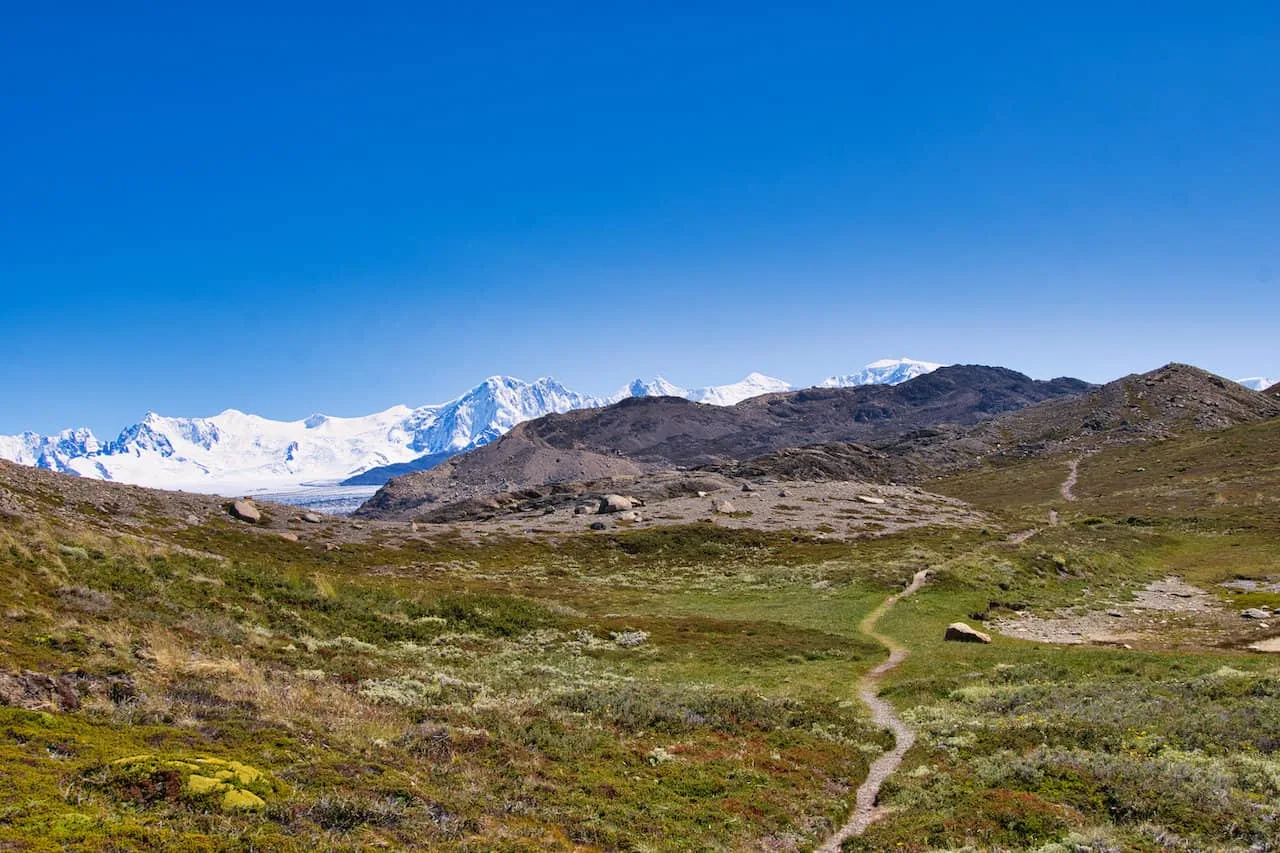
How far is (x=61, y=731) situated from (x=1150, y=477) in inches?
8256

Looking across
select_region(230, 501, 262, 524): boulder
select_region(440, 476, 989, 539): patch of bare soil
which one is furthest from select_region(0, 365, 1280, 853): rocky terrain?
select_region(440, 476, 989, 539): patch of bare soil

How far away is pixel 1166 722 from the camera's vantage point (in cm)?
2144

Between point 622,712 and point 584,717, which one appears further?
point 622,712

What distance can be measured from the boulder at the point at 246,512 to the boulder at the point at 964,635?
8504cm

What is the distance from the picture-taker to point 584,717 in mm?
23625

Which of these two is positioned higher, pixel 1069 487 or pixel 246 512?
pixel 246 512

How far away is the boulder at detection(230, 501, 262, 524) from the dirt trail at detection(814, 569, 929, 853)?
79.7 metres

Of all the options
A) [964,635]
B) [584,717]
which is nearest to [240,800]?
[584,717]

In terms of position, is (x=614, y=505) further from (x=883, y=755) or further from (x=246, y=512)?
(x=883, y=755)

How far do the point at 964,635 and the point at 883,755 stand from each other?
2350cm

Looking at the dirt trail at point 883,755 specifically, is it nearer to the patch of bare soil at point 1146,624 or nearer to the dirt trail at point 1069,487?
the patch of bare soil at point 1146,624

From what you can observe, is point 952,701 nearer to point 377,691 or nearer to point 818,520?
point 377,691

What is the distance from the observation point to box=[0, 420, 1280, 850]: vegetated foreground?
42.5 ft

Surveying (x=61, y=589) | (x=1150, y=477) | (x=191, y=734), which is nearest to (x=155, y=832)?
(x=191, y=734)
